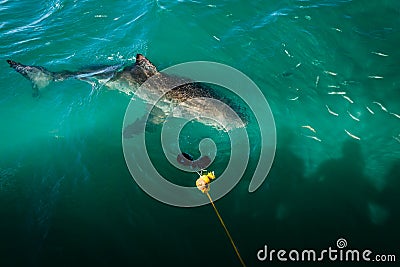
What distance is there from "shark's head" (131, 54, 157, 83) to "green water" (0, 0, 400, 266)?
3.41ft

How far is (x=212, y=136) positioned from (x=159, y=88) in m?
3.04

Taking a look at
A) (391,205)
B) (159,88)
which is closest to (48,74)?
(159,88)

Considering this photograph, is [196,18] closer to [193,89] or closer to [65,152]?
[193,89]

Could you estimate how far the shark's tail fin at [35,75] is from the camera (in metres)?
14.3

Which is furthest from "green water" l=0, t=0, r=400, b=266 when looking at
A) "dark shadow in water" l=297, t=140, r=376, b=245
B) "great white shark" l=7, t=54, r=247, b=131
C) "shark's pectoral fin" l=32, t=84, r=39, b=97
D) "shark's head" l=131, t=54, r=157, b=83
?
"shark's head" l=131, t=54, r=157, b=83

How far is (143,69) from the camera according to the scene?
13.8m

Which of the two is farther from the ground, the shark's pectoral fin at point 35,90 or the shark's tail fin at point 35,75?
the shark's tail fin at point 35,75

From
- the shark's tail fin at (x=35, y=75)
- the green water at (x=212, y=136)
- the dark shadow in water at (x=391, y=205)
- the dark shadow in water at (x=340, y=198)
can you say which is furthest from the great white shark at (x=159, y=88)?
the dark shadow in water at (x=391, y=205)

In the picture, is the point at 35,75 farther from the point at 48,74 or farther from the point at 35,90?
the point at 35,90

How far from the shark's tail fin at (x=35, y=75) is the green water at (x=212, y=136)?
0.31 meters

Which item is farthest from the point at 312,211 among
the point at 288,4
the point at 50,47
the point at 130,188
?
the point at 50,47

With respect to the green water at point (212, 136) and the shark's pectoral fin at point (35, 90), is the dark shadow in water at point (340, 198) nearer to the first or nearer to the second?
the green water at point (212, 136)

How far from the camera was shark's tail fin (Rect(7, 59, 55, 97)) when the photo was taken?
14305 mm

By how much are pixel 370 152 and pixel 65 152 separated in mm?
10174
